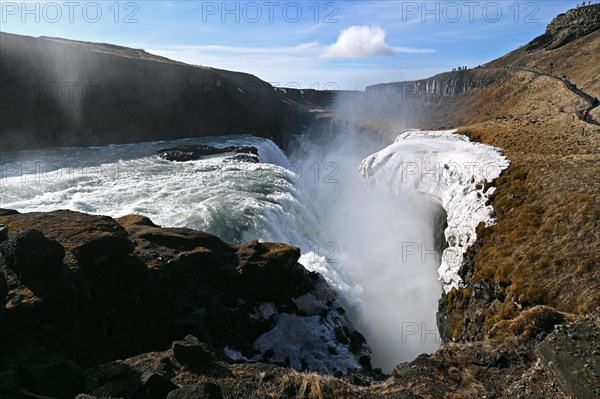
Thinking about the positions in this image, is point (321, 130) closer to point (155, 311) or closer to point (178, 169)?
point (178, 169)

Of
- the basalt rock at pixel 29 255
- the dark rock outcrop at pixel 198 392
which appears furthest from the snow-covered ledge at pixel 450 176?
the basalt rock at pixel 29 255

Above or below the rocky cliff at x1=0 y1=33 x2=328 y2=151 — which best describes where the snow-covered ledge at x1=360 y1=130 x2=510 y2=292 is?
below

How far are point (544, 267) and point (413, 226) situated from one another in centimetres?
1921

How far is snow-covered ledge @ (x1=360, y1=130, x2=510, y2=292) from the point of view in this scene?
24.6m

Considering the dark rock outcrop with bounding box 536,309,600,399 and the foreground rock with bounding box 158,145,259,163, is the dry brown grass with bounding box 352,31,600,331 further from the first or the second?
the foreground rock with bounding box 158,145,259,163

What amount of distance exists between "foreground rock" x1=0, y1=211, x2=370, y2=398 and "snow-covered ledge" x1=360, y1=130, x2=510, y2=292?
31.4ft

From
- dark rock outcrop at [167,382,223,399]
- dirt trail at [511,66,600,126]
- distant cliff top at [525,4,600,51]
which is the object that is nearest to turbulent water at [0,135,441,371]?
dark rock outcrop at [167,382,223,399]

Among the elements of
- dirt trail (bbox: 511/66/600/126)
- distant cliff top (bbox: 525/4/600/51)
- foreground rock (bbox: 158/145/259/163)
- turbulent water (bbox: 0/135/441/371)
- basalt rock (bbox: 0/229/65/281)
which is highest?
distant cliff top (bbox: 525/4/600/51)

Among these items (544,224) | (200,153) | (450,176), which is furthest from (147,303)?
(200,153)

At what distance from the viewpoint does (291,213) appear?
119 ft

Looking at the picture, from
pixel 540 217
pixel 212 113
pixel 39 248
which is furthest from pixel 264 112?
pixel 39 248

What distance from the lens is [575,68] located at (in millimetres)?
66188

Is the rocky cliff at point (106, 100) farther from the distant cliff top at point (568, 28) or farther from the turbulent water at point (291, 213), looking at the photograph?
the distant cliff top at point (568, 28)

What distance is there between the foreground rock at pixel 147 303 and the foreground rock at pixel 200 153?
34.1 metres
